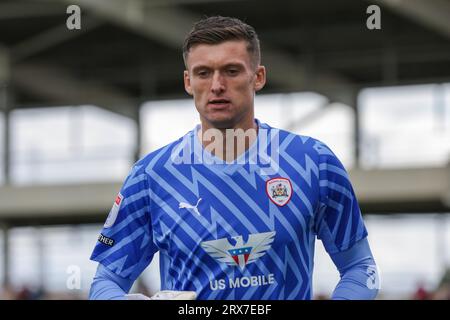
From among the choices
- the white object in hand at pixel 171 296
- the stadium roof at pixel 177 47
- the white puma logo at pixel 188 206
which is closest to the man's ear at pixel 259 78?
the white puma logo at pixel 188 206

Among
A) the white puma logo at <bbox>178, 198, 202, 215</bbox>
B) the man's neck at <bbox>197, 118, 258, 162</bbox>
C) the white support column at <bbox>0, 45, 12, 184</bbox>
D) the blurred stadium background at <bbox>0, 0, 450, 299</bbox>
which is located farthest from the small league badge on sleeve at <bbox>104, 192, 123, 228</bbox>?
the white support column at <bbox>0, 45, 12, 184</bbox>

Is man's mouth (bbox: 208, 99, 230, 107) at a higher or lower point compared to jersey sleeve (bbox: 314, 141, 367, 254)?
higher

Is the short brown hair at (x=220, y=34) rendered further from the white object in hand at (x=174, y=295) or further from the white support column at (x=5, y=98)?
the white support column at (x=5, y=98)

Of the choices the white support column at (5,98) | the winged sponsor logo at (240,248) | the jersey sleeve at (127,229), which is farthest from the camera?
the white support column at (5,98)

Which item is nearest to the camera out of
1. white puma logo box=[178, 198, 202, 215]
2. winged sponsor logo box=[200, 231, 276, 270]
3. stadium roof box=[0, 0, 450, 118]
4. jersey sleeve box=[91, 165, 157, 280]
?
winged sponsor logo box=[200, 231, 276, 270]

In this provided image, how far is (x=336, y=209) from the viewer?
13.9 ft

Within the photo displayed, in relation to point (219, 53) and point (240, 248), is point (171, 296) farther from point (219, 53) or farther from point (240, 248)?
point (219, 53)

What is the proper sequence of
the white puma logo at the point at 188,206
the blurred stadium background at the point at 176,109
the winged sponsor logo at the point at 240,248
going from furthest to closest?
1. the blurred stadium background at the point at 176,109
2. the white puma logo at the point at 188,206
3. the winged sponsor logo at the point at 240,248

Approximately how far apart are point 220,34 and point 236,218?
0.66 m

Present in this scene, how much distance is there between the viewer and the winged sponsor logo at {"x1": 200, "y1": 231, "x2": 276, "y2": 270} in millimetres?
4082

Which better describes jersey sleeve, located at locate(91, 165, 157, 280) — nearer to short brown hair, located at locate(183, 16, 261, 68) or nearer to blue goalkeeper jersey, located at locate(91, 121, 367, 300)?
blue goalkeeper jersey, located at locate(91, 121, 367, 300)

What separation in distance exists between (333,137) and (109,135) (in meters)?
5.52

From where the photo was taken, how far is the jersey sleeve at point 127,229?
4324 mm

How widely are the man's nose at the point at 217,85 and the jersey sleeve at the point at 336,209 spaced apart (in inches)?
17.5
